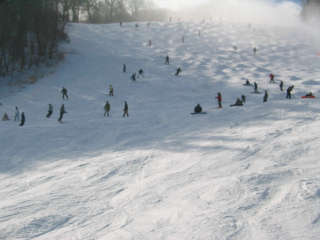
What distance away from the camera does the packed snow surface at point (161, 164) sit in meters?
5.67

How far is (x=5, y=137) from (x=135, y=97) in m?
11.9

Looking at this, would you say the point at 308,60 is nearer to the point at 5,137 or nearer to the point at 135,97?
the point at 135,97

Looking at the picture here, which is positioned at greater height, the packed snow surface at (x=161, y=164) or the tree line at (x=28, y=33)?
the tree line at (x=28, y=33)

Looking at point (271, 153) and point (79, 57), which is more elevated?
point (79, 57)

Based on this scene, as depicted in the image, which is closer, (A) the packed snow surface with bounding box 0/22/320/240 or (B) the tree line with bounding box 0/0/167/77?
(A) the packed snow surface with bounding box 0/22/320/240

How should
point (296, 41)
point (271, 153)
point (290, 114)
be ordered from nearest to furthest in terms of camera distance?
point (271, 153) < point (290, 114) < point (296, 41)

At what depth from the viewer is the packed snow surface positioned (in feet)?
18.6

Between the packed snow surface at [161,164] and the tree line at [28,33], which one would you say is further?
the tree line at [28,33]

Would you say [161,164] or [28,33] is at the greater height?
[28,33]

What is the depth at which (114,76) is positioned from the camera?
3167 centimetres

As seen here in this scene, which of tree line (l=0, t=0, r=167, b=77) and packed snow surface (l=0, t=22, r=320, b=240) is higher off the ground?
tree line (l=0, t=0, r=167, b=77)

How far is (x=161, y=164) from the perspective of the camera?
9.73 metres

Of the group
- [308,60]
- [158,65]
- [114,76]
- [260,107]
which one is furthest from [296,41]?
[260,107]

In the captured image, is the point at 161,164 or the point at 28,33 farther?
the point at 28,33
